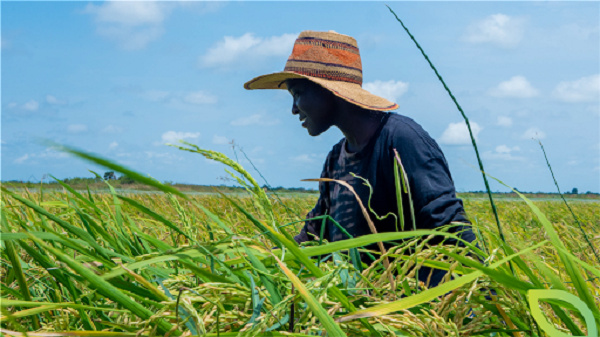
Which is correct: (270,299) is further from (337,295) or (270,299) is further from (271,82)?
(271,82)

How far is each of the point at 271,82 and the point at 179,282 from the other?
2085 millimetres

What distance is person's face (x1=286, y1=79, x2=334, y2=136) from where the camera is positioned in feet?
7.72

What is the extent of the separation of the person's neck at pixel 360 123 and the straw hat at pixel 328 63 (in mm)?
80

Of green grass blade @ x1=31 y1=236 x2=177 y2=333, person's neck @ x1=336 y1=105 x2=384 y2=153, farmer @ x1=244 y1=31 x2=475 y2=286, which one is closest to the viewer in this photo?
green grass blade @ x1=31 y1=236 x2=177 y2=333

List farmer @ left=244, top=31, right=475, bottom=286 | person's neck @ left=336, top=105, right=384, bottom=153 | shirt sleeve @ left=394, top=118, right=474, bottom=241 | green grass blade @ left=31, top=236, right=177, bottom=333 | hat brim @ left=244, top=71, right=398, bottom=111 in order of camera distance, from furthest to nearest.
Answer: person's neck @ left=336, top=105, right=384, bottom=153 → hat brim @ left=244, top=71, right=398, bottom=111 → farmer @ left=244, top=31, right=475, bottom=286 → shirt sleeve @ left=394, top=118, right=474, bottom=241 → green grass blade @ left=31, top=236, right=177, bottom=333

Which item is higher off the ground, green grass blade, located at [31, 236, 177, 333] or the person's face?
the person's face

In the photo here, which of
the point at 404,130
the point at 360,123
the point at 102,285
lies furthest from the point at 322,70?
the point at 102,285

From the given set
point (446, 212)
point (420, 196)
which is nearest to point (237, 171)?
point (446, 212)

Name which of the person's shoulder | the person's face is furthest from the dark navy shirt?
the person's face

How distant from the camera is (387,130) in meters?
2.18

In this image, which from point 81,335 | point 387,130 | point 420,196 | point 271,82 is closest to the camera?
point 81,335

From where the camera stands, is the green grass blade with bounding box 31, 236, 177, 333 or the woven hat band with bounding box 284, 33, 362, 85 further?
the woven hat band with bounding box 284, 33, 362, 85

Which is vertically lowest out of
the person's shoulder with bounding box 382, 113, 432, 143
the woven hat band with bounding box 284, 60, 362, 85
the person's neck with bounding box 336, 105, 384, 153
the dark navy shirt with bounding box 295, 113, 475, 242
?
the dark navy shirt with bounding box 295, 113, 475, 242

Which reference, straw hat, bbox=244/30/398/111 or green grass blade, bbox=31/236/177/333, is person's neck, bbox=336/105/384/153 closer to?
straw hat, bbox=244/30/398/111
